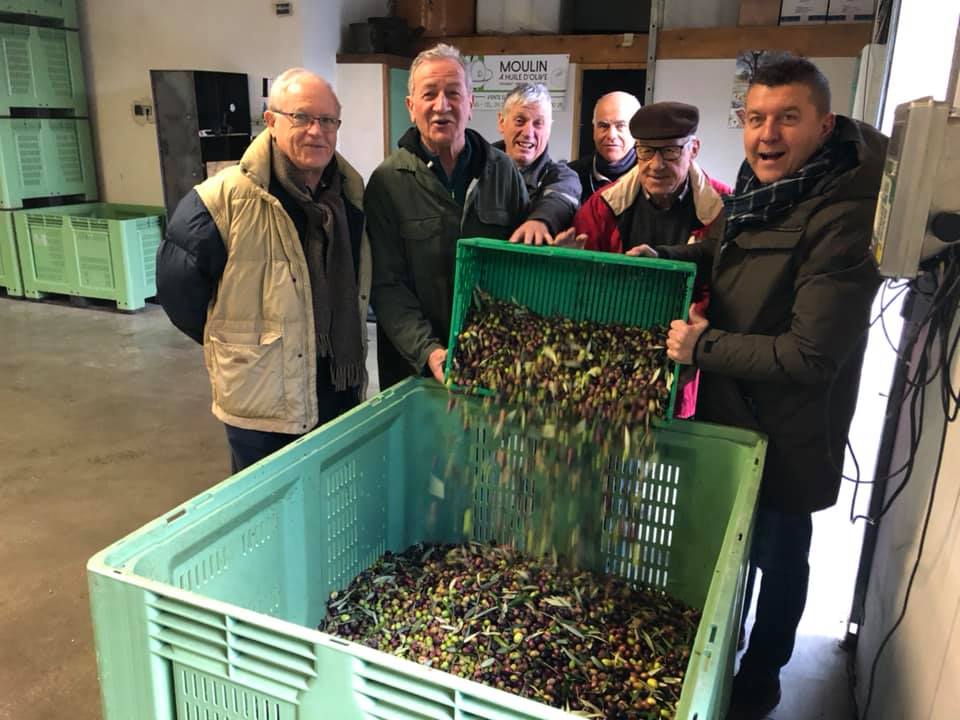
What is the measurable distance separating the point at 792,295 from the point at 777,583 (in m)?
0.80

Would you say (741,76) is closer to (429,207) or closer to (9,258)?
(429,207)

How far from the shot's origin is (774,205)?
1738 millimetres

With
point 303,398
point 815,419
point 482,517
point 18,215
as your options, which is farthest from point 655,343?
point 18,215

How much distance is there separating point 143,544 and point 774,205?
1.45m

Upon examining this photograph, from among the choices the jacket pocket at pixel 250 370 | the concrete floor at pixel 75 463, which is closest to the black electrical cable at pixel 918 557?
the jacket pocket at pixel 250 370

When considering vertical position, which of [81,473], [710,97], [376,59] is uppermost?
[376,59]

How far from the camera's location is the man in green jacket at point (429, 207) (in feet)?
7.41

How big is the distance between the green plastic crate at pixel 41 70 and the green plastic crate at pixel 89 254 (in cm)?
92

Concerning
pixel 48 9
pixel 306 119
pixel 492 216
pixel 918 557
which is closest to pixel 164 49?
pixel 48 9

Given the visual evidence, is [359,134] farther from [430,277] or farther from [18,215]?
[430,277]

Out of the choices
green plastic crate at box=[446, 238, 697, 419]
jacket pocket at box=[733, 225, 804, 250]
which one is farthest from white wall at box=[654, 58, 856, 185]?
jacket pocket at box=[733, 225, 804, 250]

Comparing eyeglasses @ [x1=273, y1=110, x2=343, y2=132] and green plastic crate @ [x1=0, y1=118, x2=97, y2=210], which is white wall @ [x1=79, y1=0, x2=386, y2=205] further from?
eyeglasses @ [x1=273, y1=110, x2=343, y2=132]

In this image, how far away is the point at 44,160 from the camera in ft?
21.9

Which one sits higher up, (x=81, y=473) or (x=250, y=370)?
(x=250, y=370)
